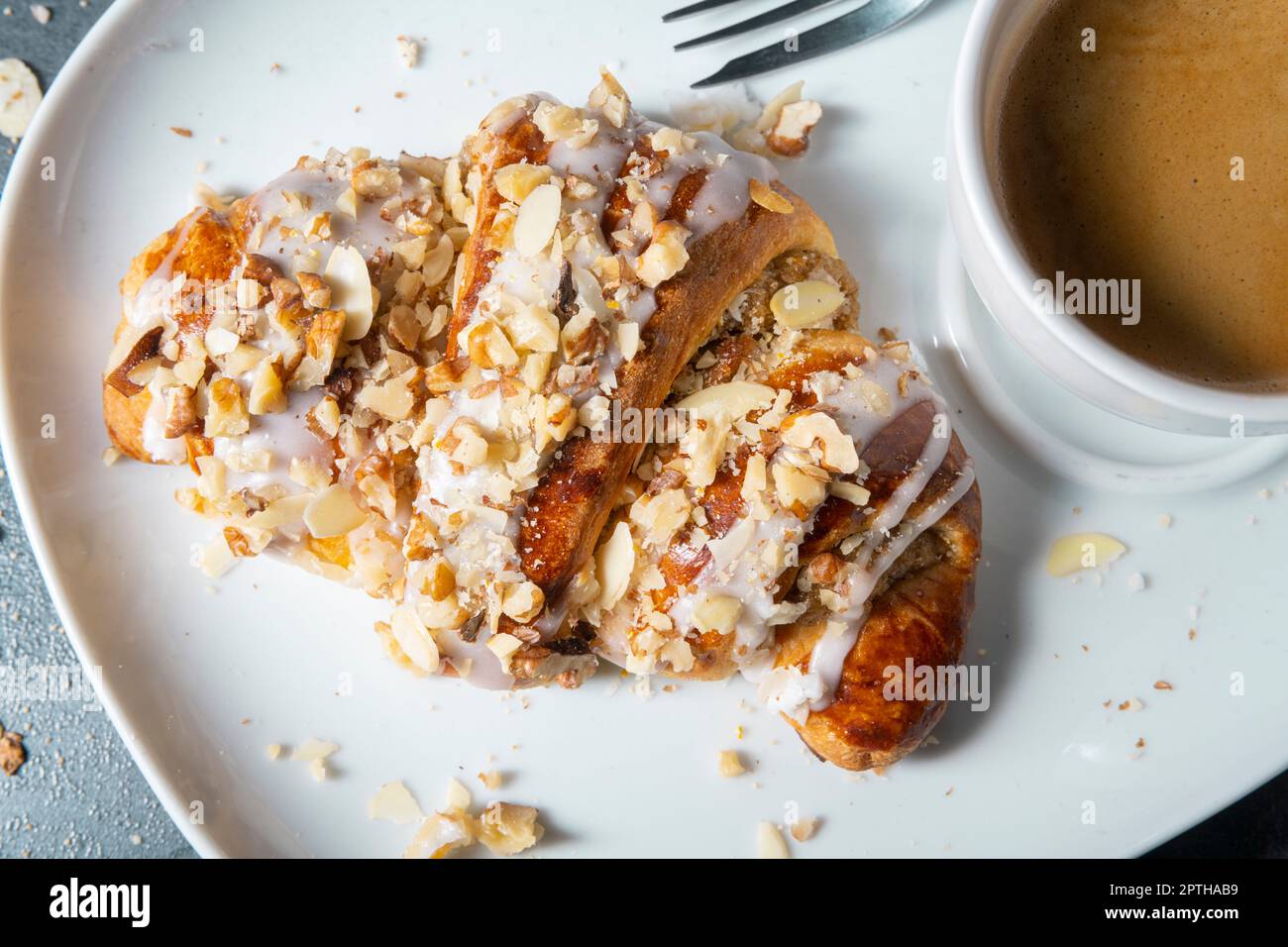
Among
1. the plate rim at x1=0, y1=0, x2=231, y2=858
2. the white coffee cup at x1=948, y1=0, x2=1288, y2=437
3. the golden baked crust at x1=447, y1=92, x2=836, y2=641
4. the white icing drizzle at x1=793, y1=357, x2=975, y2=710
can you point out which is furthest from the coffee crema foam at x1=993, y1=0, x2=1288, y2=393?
the plate rim at x1=0, y1=0, x2=231, y2=858

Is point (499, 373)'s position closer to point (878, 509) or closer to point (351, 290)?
point (351, 290)

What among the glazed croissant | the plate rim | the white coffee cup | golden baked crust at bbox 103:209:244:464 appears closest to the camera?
the white coffee cup

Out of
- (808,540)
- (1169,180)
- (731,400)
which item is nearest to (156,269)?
(731,400)

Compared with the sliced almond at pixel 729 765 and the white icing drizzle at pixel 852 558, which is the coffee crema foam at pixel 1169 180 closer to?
the white icing drizzle at pixel 852 558

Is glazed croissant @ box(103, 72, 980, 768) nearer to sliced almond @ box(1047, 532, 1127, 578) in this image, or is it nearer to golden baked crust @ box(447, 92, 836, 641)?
golden baked crust @ box(447, 92, 836, 641)

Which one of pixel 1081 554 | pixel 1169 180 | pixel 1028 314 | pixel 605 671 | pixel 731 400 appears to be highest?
pixel 1169 180

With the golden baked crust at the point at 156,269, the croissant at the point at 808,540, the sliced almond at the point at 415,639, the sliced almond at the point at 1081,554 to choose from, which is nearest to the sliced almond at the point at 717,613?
the croissant at the point at 808,540

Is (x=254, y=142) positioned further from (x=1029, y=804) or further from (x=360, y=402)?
(x=1029, y=804)
